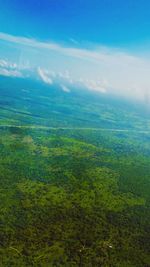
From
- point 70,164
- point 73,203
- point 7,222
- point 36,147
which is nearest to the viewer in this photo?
point 7,222

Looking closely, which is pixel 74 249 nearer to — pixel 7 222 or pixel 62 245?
pixel 62 245

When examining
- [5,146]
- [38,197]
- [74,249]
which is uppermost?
[5,146]

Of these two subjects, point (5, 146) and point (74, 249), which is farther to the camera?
point (5, 146)

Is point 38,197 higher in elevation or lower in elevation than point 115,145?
lower

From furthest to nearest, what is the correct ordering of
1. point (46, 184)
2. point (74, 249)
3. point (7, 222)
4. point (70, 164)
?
point (70, 164) → point (46, 184) → point (7, 222) → point (74, 249)

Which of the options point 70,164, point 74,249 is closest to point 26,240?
point 74,249

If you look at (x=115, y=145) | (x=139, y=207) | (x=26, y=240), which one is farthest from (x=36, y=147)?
(x=26, y=240)

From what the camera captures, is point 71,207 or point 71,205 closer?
point 71,207

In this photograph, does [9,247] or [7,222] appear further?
[7,222]

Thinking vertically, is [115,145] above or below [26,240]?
above

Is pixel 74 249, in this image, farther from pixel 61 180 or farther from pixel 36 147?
pixel 36 147
